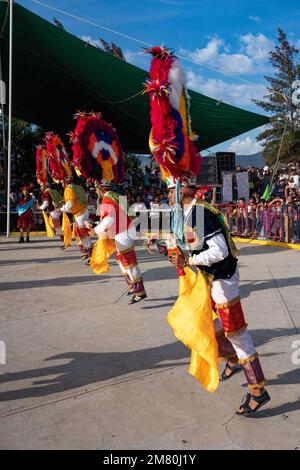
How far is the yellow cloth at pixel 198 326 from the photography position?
3.10 metres

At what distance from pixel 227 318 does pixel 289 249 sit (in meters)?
8.09

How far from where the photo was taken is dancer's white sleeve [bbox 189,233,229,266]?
3.16 m

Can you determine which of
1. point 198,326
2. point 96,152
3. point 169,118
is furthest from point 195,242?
point 96,152

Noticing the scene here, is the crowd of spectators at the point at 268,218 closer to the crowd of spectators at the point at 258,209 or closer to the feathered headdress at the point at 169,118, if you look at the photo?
the crowd of spectators at the point at 258,209

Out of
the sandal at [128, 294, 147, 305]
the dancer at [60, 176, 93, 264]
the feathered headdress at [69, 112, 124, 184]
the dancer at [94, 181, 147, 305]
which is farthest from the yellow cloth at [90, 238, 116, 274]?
the dancer at [60, 176, 93, 264]

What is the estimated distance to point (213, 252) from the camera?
3.17 m

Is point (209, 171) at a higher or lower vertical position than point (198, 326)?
higher

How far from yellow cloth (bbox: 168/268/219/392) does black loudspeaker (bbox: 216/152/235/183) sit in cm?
1577

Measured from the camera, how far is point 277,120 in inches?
1324

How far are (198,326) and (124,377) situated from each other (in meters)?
0.95

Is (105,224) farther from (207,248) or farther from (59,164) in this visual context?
(59,164)

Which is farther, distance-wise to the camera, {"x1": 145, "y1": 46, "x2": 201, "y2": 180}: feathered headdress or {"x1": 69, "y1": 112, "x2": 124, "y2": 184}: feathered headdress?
{"x1": 69, "y1": 112, "x2": 124, "y2": 184}: feathered headdress

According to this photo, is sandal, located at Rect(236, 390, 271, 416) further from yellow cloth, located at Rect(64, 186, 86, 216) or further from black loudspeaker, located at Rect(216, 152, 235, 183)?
black loudspeaker, located at Rect(216, 152, 235, 183)
